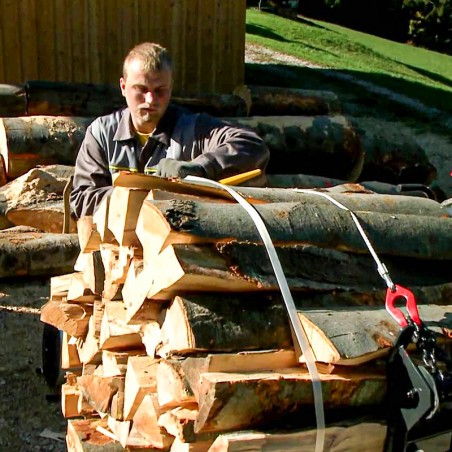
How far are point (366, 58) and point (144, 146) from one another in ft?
63.0

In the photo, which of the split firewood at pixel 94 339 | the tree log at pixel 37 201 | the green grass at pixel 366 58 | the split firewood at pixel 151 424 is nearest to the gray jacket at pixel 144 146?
the split firewood at pixel 94 339

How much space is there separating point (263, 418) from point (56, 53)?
8.30 meters

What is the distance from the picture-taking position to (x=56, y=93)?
7.57 m

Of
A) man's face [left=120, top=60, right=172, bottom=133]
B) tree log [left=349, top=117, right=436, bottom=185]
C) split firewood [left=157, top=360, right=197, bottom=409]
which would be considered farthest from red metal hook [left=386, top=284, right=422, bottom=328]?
tree log [left=349, top=117, right=436, bottom=185]

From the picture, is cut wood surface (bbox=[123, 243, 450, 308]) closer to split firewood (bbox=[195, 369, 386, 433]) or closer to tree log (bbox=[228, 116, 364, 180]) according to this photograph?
split firewood (bbox=[195, 369, 386, 433])

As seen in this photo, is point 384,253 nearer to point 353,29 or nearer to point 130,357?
point 130,357

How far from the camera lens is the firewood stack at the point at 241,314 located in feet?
8.55

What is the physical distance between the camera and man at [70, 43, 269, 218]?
13.4 ft

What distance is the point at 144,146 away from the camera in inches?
165

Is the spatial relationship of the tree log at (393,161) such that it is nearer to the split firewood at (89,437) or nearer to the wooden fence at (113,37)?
the wooden fence at (113,37)

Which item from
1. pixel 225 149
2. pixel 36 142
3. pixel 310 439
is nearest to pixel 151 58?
pixel 225 149

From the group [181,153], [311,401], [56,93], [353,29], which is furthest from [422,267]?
[353,29]

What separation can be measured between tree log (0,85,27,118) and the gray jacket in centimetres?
355

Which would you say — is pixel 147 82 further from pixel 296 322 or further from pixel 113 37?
pixel 113 37
